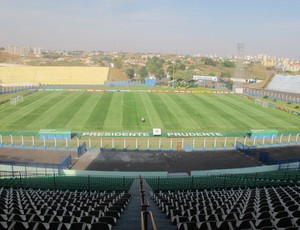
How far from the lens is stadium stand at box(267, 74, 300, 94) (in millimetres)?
86125

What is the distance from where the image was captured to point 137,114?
45.8 meters

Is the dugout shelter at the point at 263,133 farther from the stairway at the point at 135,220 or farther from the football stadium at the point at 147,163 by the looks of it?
the stairway at the point at 135,220

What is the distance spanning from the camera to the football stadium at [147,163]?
7457mm

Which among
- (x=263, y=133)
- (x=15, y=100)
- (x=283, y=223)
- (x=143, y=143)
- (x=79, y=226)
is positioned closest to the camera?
(x=283, y=223)

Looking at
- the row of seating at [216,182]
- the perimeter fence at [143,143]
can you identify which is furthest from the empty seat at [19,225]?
the perimeter fence at [143,143]

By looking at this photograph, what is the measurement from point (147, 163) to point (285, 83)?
7852 cm

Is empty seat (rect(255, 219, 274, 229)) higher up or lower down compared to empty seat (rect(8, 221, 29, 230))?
higher up

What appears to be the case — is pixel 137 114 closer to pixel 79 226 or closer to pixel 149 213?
pixel 79 226

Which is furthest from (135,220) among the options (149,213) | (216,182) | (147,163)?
(147,163)

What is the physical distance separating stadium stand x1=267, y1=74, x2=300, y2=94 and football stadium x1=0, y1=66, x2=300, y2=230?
1220 inches

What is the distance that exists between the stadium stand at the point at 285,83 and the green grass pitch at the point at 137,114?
1235 inches

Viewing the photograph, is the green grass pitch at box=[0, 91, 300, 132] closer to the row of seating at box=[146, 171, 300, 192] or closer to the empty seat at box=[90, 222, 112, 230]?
the row of seating at box=[146, 171, 300, 192]

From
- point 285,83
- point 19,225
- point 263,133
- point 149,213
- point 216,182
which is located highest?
point 149,213

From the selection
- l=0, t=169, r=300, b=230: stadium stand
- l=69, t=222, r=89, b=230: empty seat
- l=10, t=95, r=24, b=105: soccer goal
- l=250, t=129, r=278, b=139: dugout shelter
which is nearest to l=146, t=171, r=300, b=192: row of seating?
l=0, t=169, r=300, b=230: stadium stand
